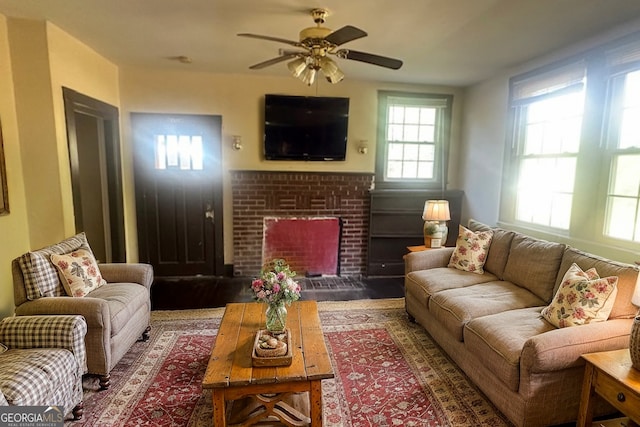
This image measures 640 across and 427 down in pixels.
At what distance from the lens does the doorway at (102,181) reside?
411 centimetres

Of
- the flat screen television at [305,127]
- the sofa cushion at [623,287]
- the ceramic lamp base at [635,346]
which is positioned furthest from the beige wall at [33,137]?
the sofa cushion at [623,287]

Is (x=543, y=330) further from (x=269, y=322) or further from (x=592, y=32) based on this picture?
(x=592, y=32)

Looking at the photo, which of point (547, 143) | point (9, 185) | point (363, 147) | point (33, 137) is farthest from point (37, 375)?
point (547, 143)

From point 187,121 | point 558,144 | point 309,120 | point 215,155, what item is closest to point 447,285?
point 558,144

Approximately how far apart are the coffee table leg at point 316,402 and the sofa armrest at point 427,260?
187cm

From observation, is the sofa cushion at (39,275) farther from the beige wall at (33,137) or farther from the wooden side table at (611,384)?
the wooden side table at (611,384)

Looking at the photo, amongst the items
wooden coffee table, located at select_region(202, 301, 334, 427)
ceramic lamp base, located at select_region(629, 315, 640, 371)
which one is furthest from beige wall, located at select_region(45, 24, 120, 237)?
ceramic lamp base, located at select_region(629, 315, 640, 371)

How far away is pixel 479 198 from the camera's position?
176 inches

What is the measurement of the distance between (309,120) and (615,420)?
3.85 metres

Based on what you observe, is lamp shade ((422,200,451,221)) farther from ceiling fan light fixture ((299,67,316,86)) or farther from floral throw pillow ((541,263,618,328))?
ceiling fan light fixture ((299,67,316,86))

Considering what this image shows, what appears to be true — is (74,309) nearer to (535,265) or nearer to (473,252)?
(473,252)

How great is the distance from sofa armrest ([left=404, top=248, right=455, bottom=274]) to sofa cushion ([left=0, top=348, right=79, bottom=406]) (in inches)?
106

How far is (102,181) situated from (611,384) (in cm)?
494

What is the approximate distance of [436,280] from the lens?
2990 millimetres
